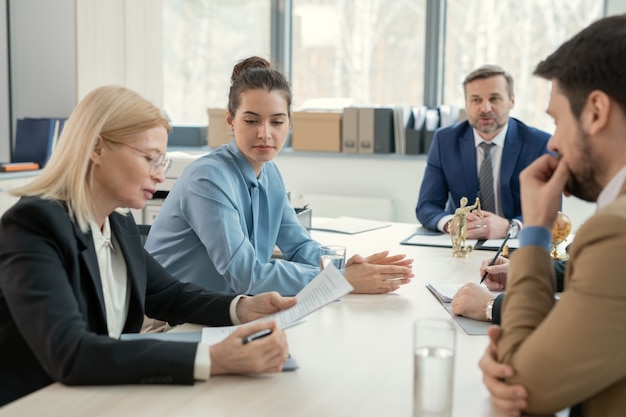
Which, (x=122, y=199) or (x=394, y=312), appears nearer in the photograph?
(x=122, y=199)

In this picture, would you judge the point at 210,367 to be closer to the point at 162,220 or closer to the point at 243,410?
the point at 243,410

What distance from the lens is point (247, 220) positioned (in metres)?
2.54

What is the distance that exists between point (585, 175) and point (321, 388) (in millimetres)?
605

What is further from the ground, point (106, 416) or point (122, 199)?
point (122, 199)

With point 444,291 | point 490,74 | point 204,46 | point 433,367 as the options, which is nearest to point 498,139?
point 490,74

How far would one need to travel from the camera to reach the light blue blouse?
7.43ft

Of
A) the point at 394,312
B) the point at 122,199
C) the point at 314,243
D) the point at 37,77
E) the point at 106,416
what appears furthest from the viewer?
the point at 37,77

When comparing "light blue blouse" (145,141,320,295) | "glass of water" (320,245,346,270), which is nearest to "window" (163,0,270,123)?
"light blue blouse" (145,141,320,295)

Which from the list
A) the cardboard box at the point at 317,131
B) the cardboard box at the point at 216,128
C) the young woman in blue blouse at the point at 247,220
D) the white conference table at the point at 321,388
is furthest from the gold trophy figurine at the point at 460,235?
the cardboard box at the point at 216,128

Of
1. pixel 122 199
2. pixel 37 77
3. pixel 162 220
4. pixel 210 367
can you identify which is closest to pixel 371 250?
pixel 162 220

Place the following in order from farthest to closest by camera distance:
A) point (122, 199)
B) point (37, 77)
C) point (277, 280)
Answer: point (37, 77), point (277, 280), point (122, 199)

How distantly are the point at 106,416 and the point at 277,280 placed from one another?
1.03 metres

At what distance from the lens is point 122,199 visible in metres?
1.72

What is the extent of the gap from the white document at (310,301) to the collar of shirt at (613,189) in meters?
0.54
